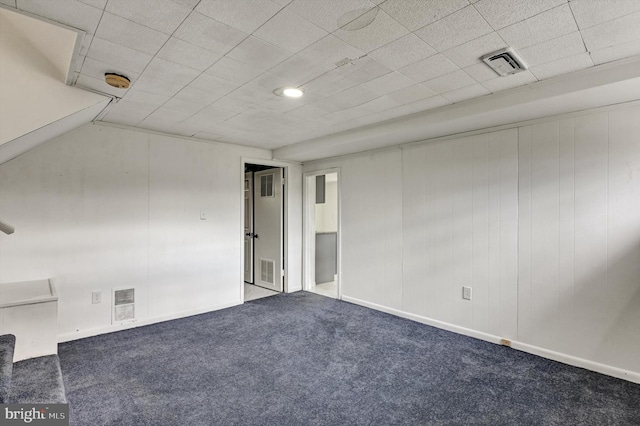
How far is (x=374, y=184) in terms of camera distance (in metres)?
4.20

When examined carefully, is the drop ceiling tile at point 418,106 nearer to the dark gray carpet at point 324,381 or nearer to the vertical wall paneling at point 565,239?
the vertical wall paneling at point 565,239

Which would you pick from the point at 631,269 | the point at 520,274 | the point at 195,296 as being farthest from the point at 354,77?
the point at 195,296

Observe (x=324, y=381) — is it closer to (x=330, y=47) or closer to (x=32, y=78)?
(x=330, y=47)

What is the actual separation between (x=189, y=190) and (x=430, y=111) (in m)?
2.94

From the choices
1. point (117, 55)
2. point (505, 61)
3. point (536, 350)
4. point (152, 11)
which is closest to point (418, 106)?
point (505, 61)

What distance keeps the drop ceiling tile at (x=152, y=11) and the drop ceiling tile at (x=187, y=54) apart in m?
0.15

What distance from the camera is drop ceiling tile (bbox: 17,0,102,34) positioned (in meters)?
1.47

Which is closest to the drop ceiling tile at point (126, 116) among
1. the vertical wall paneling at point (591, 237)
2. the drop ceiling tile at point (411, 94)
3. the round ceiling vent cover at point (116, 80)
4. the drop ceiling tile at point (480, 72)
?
the round ceiling vent cover at point (116, 80)

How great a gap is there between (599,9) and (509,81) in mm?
821

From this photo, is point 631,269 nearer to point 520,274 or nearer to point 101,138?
point 520,274

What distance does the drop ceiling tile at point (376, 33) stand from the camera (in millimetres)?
1618

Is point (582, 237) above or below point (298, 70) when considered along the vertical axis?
below

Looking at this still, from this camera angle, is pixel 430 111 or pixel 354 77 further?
pixel 430 111

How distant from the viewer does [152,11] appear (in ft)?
5.04
